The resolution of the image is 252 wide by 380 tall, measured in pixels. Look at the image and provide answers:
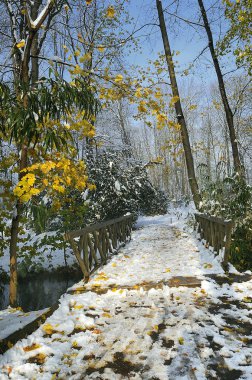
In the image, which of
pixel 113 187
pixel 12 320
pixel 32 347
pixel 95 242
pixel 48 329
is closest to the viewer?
pixel 32 347

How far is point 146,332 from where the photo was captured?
9.50ft

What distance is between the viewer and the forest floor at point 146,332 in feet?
7.50

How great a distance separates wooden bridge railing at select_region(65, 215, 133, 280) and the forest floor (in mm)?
488

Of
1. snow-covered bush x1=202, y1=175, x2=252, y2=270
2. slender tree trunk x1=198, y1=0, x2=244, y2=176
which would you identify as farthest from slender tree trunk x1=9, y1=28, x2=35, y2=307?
slender tree trunk x1=198, y1=0, x2=244, y2=176

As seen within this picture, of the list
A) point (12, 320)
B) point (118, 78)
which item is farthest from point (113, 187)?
point (12, 320)

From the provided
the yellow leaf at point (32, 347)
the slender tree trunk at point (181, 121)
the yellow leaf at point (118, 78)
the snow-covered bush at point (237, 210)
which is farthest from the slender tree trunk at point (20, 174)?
the slender tree trunk at point (181, 121)

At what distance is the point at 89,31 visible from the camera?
52.4 feet

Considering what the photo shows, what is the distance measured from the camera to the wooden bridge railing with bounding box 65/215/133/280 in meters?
4.91

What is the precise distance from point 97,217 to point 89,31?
10963mm

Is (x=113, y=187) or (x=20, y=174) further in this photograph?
(x=113, y=187)

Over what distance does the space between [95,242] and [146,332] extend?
123 inches

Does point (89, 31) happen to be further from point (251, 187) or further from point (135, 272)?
point (135, 272)

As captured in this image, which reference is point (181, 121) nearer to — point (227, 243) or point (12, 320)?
point (227, 243)

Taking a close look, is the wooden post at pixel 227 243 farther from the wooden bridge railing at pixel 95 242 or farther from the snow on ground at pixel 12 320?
the snow on ground at pixel 12 320
